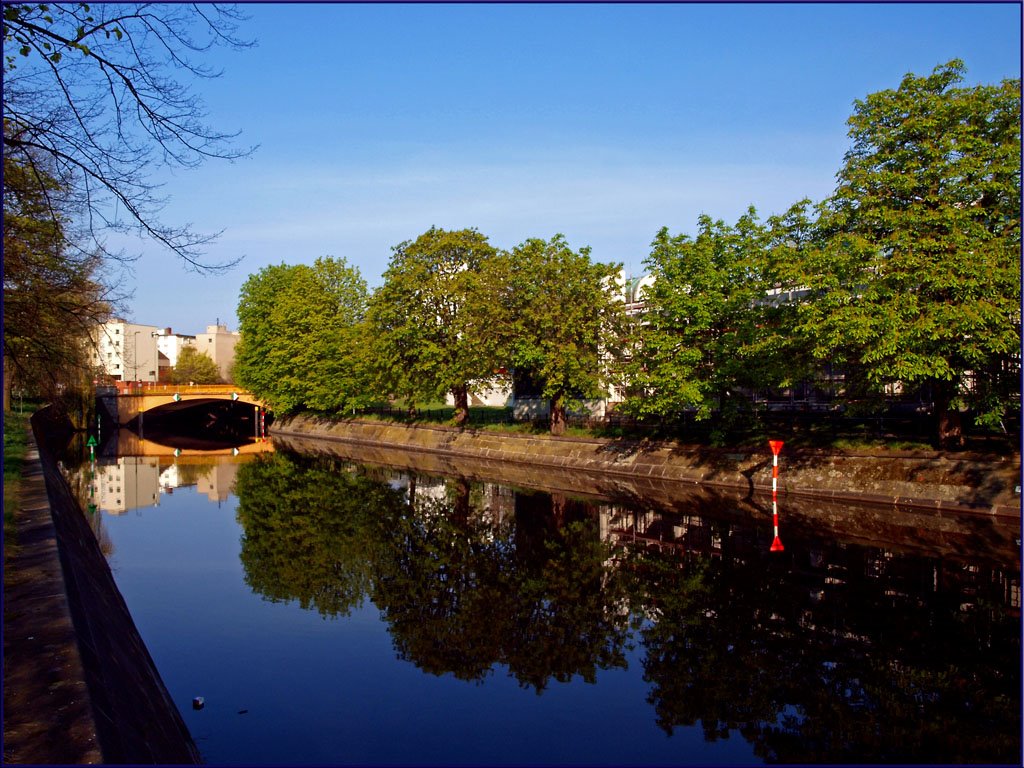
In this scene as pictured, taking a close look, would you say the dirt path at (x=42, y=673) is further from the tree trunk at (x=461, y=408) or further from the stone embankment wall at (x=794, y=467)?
the tree trunk at (x=461, y=408)

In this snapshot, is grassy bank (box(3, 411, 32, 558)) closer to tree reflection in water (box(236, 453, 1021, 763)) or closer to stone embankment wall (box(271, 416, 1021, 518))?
tree reflection in water (box(236, 453, 1021, 763))

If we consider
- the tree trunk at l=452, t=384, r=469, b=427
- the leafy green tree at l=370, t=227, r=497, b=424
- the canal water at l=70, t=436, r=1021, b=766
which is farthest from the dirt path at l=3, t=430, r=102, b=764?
the tree trunk at l=452, t=384, r=469, b=427

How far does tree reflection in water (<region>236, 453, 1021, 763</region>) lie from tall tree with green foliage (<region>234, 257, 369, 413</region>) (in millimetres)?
34631

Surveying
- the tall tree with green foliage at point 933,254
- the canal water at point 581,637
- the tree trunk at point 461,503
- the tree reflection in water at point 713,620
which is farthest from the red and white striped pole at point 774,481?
the tree trunk at point 461,503

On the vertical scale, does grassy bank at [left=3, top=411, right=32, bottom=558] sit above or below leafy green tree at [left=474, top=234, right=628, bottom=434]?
below

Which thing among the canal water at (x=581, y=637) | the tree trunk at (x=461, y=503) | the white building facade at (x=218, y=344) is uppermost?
the white building facade at (x=218, y=344)

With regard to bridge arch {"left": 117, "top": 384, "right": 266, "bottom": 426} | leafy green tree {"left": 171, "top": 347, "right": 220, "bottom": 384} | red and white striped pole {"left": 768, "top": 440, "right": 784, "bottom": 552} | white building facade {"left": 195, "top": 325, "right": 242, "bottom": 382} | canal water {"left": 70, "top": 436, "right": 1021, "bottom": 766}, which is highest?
white building facade {"left": 195, "top": 325, "right": 242, "bottom": 382}

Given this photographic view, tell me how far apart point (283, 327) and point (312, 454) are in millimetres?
16201

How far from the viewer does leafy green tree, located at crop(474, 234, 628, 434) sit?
125 ft

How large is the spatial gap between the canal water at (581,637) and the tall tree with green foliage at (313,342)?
1324 inches

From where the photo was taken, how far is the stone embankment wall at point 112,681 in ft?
23.4

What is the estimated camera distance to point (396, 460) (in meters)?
46.9

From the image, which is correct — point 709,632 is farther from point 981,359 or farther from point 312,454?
point 312,454

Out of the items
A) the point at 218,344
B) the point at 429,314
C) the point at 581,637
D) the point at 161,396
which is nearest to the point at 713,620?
the point at 581,637
